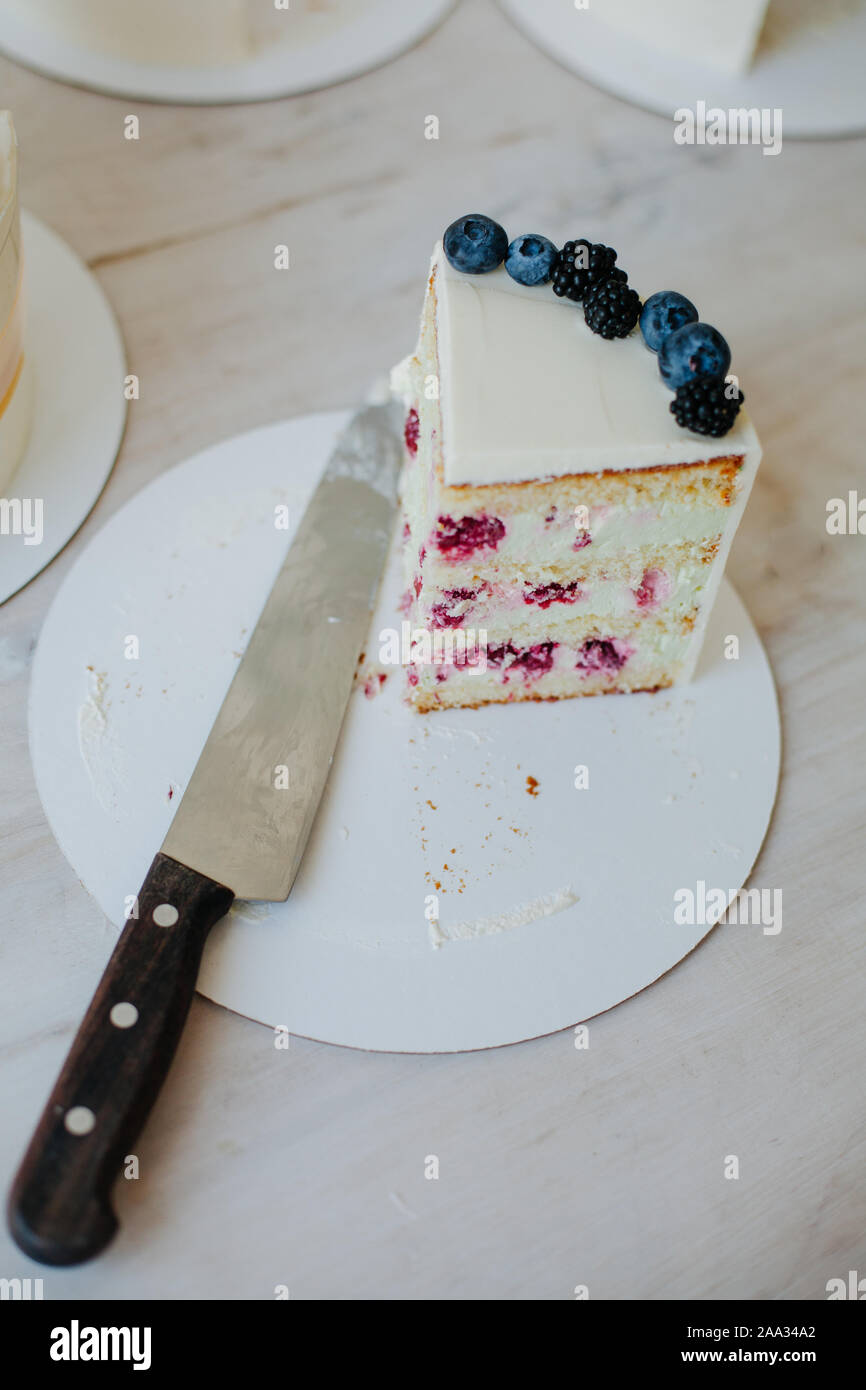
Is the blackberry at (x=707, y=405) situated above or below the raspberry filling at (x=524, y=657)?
above

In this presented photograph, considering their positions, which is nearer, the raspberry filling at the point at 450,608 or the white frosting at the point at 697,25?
the raspberry filling at the point at 450,608

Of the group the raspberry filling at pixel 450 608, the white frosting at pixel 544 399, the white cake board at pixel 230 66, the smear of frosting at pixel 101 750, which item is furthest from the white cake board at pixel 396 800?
the white cake board at pixel 230 66

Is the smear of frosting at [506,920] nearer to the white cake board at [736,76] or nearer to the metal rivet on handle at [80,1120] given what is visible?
the metal rivet on handle at [80,1120]

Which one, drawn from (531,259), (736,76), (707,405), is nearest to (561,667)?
(707,405)

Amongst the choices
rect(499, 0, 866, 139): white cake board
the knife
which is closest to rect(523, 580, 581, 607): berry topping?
the knife

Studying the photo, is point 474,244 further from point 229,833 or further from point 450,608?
point 229,833

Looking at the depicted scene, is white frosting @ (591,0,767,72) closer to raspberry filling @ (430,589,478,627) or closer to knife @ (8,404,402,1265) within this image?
knife @ (8,404,402,1265)

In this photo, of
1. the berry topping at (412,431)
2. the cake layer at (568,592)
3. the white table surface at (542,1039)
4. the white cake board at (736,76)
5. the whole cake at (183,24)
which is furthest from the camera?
the white cake board at (736,76)
